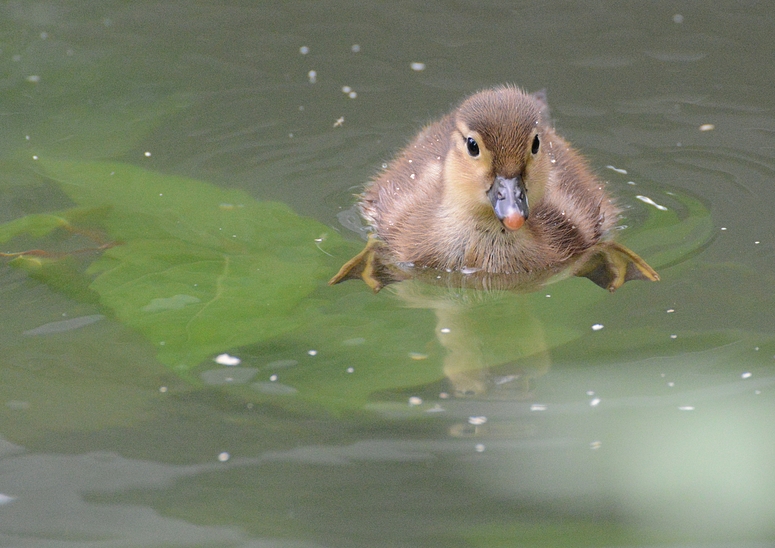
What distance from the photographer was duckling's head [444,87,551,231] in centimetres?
301

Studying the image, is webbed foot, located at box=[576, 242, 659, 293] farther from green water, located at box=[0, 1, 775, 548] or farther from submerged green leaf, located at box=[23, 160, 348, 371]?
submerged green leaf, located at box=[23, 160, 348, 371]

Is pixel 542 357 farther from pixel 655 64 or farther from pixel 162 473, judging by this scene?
pixel 655 64

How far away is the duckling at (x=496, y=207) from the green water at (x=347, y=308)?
0.12 meters

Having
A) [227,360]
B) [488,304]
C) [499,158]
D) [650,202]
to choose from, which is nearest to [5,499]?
[227,360]

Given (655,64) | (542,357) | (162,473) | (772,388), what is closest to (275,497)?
(162,473)

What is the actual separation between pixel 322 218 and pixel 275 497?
4.83 feet

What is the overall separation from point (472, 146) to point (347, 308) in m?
0.61

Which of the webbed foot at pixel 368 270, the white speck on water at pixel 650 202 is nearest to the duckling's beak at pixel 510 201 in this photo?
the webbed foot at pixel 368 270

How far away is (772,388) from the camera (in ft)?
8.59

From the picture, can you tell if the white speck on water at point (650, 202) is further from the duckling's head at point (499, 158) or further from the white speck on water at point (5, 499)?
the white speck on water at point (5, 499)

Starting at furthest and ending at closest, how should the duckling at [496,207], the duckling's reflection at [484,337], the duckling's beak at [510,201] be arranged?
the duckling at [496,207]
the duckling's beak at [510,201]
the duckling's reflection at [484,337]

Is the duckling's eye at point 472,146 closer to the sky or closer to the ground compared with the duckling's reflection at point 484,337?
closer to the sky

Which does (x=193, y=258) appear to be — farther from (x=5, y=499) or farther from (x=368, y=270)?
(x=5, y=499)

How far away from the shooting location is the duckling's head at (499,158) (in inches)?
118
